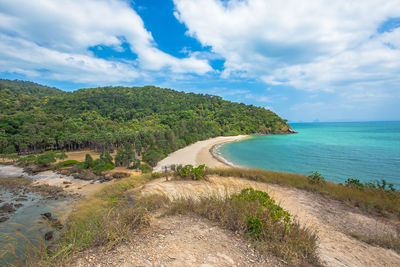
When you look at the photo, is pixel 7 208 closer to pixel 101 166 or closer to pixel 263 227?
pixel 101 166

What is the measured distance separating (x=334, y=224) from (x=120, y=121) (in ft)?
333

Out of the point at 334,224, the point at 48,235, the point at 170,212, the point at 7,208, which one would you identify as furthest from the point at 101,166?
the point at 334,224

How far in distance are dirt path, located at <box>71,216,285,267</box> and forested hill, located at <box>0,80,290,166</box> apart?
3029 centimetres

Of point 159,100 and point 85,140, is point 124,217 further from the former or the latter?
point 159,100

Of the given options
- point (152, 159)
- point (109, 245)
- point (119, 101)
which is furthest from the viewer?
point (119, 101)

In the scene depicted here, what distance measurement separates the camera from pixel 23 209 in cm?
1538

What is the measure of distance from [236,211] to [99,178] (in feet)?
88.0

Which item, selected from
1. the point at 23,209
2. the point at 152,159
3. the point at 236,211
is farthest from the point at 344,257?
the point at 152,159

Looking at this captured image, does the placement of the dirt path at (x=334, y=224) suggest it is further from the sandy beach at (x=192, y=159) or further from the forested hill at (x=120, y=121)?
the forested hill at (x=120, y=121)

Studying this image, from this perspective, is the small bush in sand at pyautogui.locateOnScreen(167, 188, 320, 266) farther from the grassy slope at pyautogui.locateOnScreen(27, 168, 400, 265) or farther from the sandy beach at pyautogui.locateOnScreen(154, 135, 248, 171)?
the sandy beach at pyautogui.locateOnScreen(154, 135, 248, 171)

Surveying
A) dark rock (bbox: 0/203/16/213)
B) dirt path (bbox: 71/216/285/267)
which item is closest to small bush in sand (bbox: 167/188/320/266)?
dirt path (bbox: 71/216/285/267)

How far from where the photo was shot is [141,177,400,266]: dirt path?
4.20 m

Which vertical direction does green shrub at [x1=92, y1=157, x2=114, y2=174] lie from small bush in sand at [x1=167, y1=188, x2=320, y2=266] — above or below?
below

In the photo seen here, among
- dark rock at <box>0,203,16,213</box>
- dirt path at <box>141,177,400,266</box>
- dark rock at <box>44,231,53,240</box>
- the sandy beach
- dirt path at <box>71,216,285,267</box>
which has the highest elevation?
dirt path at <box>71,216,285,267</box>
